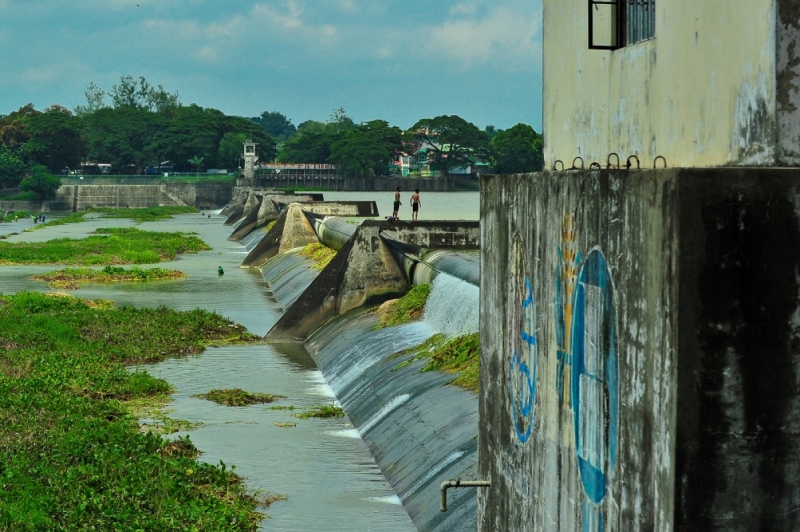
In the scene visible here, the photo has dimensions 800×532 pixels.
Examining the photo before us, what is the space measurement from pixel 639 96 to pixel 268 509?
849cm

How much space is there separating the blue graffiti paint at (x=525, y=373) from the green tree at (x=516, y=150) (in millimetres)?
120942

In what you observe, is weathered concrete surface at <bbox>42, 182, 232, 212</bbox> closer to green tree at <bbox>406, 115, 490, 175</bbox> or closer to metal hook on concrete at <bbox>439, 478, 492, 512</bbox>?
green tree at <bbox>406, 115, 490, 175</bbox>

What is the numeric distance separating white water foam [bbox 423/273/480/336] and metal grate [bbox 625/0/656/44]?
9.85 metres

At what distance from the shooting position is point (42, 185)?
129375 mm

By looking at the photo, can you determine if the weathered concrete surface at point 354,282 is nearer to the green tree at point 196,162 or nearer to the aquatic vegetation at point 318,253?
the aquatic vegetation at point 318,253

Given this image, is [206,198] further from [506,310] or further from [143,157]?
[506,310]

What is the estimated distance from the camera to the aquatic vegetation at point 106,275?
4200cm

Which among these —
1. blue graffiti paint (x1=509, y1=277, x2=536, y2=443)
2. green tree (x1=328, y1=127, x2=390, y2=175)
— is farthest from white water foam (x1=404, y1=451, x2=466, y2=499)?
green tree (x1=328, y1=127, x2=390, y2=175)

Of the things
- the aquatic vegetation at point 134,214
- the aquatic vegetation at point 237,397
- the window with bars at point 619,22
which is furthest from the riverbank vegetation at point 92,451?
the aquatic vegetation at point 134,214

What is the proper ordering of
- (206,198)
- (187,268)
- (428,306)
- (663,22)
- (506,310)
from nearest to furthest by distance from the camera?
1. (663,22)
2. (506,310)
3. (428,306)
4. (187,268)
5. (206,198)

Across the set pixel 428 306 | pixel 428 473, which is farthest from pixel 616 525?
pixel 428 306

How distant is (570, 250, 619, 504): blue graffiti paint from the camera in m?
6.09

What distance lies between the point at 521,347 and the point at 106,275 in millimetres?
36632

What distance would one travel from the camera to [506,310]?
8516 mm
